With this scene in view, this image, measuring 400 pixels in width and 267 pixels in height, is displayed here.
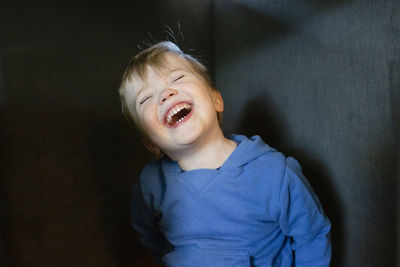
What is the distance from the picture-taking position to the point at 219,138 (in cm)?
62

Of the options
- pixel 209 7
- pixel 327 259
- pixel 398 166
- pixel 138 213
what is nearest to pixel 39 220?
pixel 138 213

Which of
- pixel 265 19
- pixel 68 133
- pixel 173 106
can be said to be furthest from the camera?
pixel 265 19

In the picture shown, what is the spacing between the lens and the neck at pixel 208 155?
61cm

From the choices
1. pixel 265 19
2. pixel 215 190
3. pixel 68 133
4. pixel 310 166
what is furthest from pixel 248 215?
pixel 265 19

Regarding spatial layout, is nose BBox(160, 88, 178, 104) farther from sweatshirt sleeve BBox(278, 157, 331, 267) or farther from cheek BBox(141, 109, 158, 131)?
sweatshirt sleeve BBox(278, 157, 331, 267)

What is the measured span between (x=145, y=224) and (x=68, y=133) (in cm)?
33

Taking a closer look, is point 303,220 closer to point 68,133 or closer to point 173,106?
point 173,106

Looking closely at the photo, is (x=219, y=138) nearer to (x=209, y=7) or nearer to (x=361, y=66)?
(x=361, y=66)

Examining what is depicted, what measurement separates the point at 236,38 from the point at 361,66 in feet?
1.74

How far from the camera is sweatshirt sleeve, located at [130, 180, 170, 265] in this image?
0.72 metres

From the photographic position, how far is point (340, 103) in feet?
2.03

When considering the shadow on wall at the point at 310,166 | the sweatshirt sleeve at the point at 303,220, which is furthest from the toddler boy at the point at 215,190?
the shadow on wall at the point at 310,166

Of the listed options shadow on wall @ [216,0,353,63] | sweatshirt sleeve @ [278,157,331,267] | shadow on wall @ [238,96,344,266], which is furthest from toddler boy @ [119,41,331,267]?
shadow on wall @ [216,0,353,63]

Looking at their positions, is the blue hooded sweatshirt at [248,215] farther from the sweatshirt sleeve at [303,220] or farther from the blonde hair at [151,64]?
the blonde hair at [151,64]
